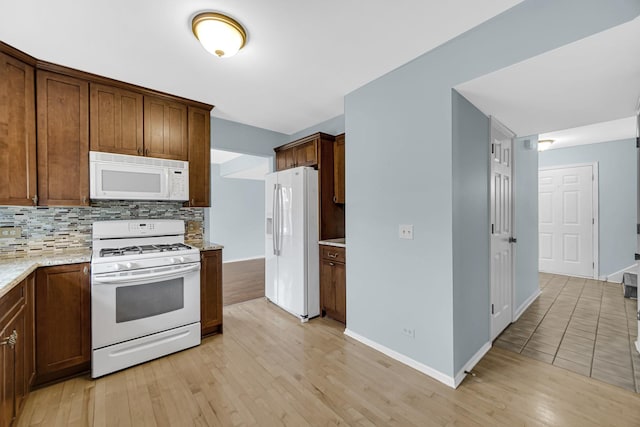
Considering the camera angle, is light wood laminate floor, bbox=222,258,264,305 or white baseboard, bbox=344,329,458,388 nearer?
white baseboard, bbox=344,329,458,388

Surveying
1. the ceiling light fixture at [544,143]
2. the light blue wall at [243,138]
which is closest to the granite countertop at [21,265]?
the light blue wall at [243,138]

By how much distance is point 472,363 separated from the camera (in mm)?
2295

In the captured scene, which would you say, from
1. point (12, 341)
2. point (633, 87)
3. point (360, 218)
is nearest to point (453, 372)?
point (360, 218)

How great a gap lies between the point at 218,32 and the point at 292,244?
7.39ft

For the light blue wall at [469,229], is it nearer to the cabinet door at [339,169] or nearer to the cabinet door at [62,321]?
the cabinet door at [339,169]

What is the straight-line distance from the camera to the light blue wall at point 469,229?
2113 millimetres

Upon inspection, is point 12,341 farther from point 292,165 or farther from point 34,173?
point 292,165

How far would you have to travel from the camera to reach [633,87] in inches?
77.7

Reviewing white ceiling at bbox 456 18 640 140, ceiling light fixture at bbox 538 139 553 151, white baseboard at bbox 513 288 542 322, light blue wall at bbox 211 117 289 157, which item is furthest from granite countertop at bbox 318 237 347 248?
ceiling light fixture at bbox 538 139 553 151

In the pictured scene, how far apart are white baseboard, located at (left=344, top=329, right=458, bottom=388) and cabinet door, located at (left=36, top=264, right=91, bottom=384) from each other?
2.31 metres

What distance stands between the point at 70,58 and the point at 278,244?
8.54ft

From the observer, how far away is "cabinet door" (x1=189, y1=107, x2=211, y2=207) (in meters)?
3.08

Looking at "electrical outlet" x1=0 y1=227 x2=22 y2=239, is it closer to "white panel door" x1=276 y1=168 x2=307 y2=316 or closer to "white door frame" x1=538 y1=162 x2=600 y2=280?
"white panel door" x1=276 y1=168 x2=307 y2=316

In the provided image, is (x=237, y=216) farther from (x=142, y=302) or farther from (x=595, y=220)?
(x=595, y=220)
